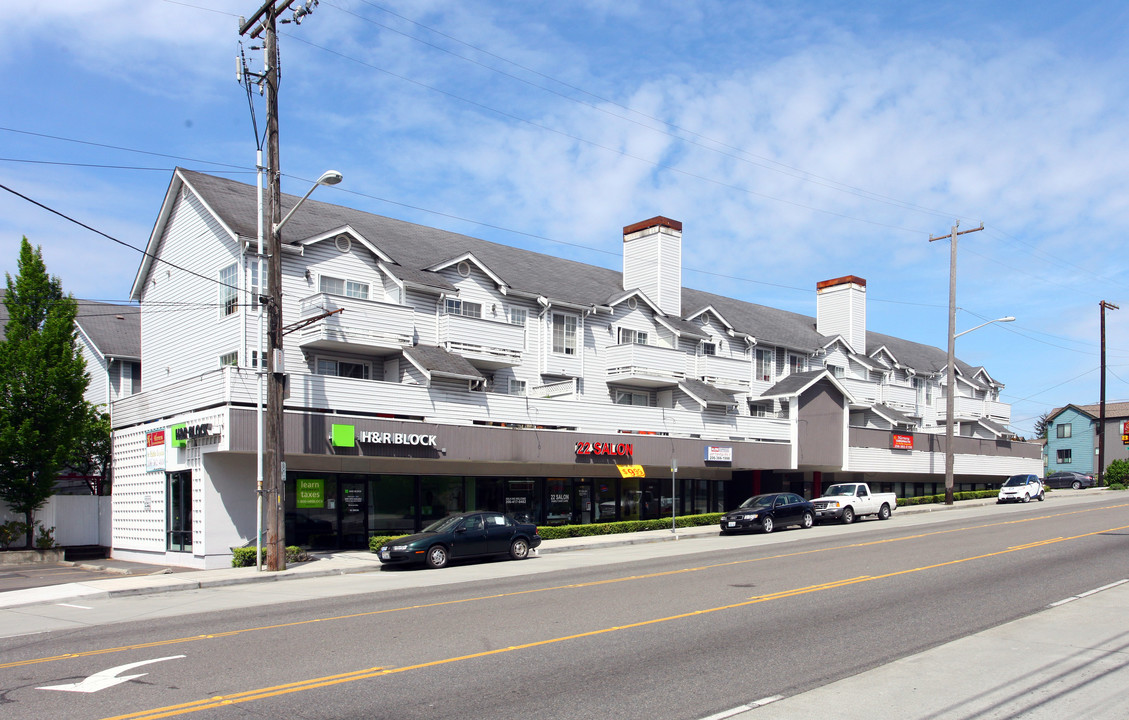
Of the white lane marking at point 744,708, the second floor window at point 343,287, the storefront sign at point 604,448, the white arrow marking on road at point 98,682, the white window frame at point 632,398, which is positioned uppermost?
the second floor window at point 343,287

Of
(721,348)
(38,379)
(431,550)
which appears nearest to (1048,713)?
(431,550)

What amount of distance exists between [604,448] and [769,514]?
20.4 feet

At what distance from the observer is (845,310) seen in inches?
2160

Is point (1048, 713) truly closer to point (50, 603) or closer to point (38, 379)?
point (50, 603)

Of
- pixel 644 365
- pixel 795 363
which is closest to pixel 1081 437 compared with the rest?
pixel 795 363

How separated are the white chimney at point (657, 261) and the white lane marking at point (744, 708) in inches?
1322

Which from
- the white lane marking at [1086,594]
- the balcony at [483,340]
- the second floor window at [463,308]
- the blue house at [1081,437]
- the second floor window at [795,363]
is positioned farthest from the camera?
the blue house at [1081,437]

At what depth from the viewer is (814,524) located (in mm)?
35656

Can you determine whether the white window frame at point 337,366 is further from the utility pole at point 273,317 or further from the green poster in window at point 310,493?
the utility pole at point 273,317

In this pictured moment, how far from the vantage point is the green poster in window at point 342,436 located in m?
25.1

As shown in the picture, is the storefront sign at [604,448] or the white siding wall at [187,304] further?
the storefront sign at [604,448]

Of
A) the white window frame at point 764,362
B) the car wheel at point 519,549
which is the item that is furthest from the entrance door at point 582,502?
the white window frame at point 764,362

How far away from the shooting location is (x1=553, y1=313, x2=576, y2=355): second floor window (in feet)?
120

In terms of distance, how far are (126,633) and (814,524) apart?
2777 centimetres
